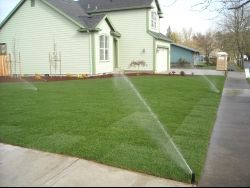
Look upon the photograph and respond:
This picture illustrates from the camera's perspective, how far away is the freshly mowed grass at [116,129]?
4.96 meters

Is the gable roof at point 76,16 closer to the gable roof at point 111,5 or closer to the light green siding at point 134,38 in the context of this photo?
the gable roof at point 111,5

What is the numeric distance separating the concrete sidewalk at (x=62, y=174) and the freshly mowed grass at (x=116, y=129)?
9.2 inches

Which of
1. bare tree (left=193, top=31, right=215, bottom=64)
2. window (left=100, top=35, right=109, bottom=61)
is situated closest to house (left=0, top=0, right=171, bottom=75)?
window (left=100, top=35, right=109, bottom=61)

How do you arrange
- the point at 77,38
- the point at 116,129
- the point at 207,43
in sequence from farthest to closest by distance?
the point at 207,43
the point at 77,38
the point at 116,129

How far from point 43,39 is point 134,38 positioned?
24.6 ft

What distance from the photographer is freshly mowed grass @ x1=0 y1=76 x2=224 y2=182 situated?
16.3 feet

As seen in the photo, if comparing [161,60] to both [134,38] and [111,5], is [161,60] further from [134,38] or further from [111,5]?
[111,5]

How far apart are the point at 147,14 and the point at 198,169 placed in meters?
23.0

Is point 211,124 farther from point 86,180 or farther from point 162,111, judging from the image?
point 86,180

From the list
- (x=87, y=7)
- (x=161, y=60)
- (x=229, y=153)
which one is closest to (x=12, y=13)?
(x=87, y=7)

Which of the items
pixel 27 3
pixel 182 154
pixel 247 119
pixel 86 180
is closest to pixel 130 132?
pixel 182 154

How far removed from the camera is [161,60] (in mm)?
29609

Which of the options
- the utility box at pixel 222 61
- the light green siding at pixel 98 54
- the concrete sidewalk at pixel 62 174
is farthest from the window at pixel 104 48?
the concrete sidewalk at pixel 62 174

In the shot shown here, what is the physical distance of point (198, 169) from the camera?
4637 millimetres
